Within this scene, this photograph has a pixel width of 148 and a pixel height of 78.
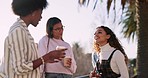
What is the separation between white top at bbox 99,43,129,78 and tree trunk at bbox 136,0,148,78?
169 inches

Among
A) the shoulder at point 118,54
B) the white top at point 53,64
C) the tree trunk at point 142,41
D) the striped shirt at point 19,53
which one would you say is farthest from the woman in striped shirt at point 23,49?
the tree trunk at point 142,41

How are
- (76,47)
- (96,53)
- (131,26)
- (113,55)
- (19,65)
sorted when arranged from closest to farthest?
(19,65) < (113,55) < (96,53) < (131,26) < (76,47)

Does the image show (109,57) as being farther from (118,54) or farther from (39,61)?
(39,61)

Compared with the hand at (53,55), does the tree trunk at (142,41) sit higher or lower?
higher

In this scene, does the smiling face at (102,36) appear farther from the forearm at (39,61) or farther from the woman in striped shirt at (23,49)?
the forearm at (39,61)

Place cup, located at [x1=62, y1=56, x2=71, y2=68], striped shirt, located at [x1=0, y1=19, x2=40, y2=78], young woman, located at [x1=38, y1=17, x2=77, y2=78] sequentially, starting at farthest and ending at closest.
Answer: young woman, located at [x1=38, y1=17, x2=77, y2=78]
cup, located at [x1=62, y1=56, x2=71, y2=68]
striped shirt, located at [x1=0, y1=19, x2=40, y2=78]

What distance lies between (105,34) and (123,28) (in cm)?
1751

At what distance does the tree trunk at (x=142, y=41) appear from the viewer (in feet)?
34.9

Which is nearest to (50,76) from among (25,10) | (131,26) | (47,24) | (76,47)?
(47,24)

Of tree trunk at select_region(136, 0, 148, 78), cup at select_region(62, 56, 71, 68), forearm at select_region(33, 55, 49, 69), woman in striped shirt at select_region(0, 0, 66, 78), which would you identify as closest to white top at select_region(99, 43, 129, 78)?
cup at select_region(62, 56, 71, 68)

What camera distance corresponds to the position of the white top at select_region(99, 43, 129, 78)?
624 centimetres

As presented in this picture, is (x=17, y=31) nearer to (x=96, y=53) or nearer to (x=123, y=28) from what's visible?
(x=96, y=53)

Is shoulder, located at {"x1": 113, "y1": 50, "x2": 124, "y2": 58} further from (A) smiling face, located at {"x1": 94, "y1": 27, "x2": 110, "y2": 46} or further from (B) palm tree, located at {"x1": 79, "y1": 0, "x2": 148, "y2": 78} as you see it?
(B) palm tree, located at {"x1": 79, "y1": 0, "x2": 148, "y2": 78}

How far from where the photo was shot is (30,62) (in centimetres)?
414
